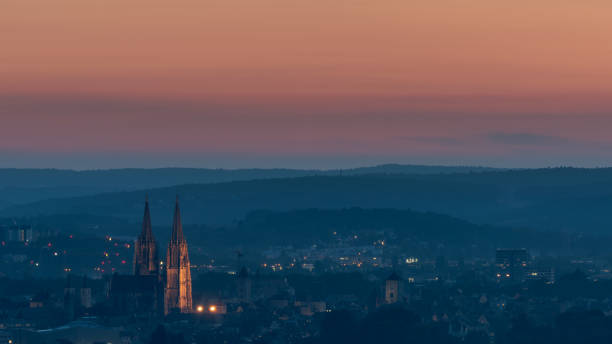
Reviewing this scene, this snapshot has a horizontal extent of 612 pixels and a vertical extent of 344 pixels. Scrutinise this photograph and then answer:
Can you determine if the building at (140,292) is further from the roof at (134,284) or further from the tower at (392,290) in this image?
the tower at (392,290)

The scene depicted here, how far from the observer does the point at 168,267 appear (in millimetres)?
169500

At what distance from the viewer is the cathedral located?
16900cm

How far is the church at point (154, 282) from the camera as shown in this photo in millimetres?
166750

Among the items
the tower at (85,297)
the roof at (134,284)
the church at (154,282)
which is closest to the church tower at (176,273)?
the church at (154,282)

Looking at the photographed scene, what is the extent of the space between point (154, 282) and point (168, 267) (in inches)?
100

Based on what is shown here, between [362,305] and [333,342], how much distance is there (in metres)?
49.3

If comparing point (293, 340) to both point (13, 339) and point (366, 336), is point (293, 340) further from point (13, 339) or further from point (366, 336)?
point (13, 339)

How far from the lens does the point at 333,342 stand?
14388 cm

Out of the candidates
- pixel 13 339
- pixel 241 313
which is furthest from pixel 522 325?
pixel 13 339

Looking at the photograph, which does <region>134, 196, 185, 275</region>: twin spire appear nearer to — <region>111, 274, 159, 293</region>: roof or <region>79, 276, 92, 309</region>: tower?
<region>111, 274, 159, 293</region>: roof

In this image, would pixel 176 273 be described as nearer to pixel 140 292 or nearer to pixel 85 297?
pixel 140 292

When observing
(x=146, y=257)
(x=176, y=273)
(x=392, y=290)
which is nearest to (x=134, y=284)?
(x=146, y=257)

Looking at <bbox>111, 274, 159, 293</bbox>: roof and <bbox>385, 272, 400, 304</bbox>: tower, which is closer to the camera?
<bbox>111, 274, 159, 293</bbox>: roof

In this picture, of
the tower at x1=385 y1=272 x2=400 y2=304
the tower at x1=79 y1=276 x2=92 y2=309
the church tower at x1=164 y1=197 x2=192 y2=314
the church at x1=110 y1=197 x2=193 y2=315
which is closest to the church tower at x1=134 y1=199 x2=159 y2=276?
the church at x1=110 y1=197 x2=193 y2=315
